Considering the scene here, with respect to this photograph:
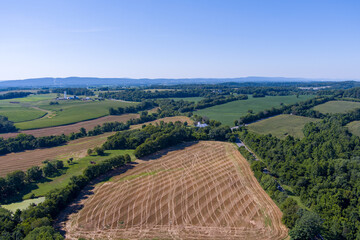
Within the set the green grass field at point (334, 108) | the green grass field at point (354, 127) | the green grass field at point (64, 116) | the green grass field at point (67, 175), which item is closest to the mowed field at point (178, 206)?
the green grass field at point (67, 175)

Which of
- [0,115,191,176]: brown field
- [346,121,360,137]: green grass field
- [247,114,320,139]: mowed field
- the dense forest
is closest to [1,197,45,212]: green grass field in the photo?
[0,115,191,176]: brown field

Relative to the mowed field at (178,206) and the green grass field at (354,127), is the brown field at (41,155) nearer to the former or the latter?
the mowed field at (178,206)

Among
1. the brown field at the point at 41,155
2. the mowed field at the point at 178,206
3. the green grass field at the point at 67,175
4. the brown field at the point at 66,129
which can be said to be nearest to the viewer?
the mowed field at the point at 178,206

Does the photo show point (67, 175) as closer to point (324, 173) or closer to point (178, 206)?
point (178, 206)

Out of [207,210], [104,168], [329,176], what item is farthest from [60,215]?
[329,176]

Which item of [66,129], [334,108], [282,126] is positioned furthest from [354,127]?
[66,129]

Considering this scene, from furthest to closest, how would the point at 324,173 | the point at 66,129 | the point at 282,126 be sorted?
the point at 282,126 → the point at 66,129 → the point at 324,173

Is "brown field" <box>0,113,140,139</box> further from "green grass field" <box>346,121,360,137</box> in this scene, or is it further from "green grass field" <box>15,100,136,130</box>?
"green grass field" <box>346,121,360,137</box>
